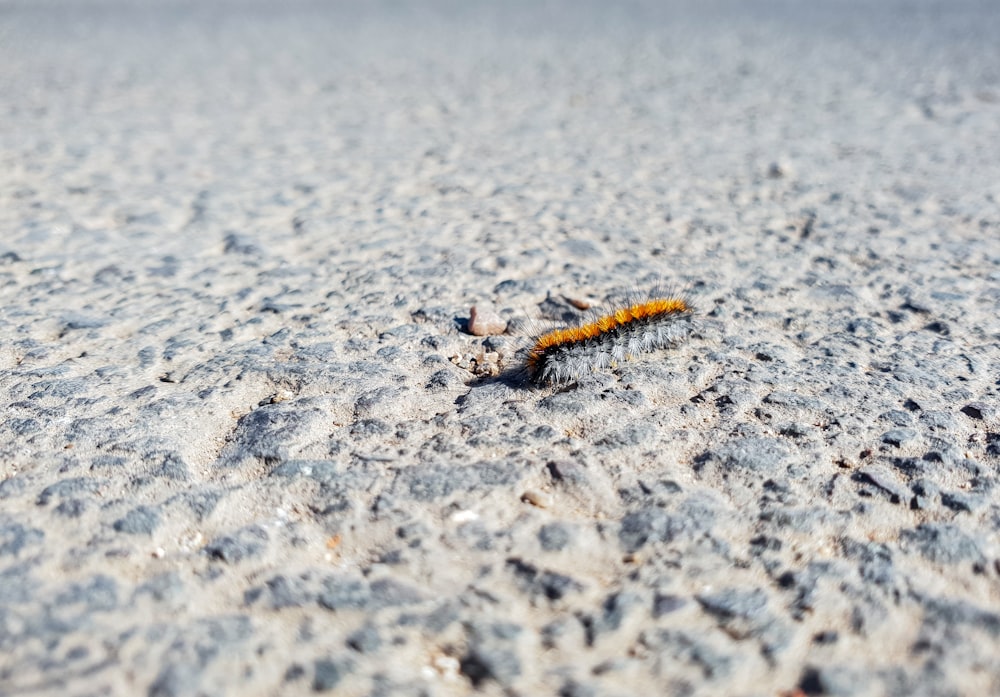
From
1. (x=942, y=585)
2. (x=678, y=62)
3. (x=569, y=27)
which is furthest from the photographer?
(x=569, y=27)

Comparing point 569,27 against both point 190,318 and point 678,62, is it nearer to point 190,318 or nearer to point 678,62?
point 678,62

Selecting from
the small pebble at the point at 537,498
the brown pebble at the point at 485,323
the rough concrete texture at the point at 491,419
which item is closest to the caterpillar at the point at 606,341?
the rough concrete texture at the point at 491,419

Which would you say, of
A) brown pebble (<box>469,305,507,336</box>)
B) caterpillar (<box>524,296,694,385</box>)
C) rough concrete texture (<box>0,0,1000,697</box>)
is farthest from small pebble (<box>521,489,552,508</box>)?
brown pebble (<box>469,305,507,336</box>)

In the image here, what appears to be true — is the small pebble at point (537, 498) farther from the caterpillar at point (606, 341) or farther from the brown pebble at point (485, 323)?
the brown pebble at point (485, 323)

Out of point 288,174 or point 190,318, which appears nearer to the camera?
point 190,318

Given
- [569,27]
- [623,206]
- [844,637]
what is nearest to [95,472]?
[844,637]

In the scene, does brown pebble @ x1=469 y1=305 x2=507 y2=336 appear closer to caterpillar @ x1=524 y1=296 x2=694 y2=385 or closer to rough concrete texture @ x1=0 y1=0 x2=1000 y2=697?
rough concrete texture @ x1=0 y1=0 x2=1000 y2=697
